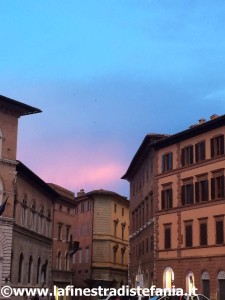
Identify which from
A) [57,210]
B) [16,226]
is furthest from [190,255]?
[57,210]

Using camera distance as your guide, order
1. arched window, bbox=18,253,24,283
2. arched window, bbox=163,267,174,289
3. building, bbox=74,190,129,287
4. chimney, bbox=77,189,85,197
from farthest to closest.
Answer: chimney, bbox=77,189,85,197
building, bbox=74,190,129,287
arched window, bbox=18,253,24,283
arched window, bbox=163,267,174,289

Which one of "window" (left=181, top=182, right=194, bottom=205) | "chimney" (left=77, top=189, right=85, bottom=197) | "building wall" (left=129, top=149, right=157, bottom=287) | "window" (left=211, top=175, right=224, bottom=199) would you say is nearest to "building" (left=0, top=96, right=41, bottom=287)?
"building wall" (left=129, top=149, right=157, bottom=287)

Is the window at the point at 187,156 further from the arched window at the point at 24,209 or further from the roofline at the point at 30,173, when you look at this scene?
the arched window at the point at 24,209

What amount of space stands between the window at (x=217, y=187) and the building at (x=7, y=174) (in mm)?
16346

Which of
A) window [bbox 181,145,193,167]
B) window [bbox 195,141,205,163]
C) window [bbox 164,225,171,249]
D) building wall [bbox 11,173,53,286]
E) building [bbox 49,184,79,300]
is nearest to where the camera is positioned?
window [bbox 195,141,205,163]

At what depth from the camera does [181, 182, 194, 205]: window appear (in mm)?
52469

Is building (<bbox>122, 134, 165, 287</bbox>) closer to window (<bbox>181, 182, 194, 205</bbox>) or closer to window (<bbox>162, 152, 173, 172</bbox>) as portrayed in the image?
window (<bbox>162, 152, 173, 172</bbox>)

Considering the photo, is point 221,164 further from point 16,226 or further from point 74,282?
point 74,282

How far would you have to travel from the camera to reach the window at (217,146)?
163 feet

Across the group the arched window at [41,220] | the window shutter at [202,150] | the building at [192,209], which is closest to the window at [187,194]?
the building at [192,209]

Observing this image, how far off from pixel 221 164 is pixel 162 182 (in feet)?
26.8

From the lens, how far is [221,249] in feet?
159

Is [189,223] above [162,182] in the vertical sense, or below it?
below

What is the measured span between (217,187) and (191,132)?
5791 mm
